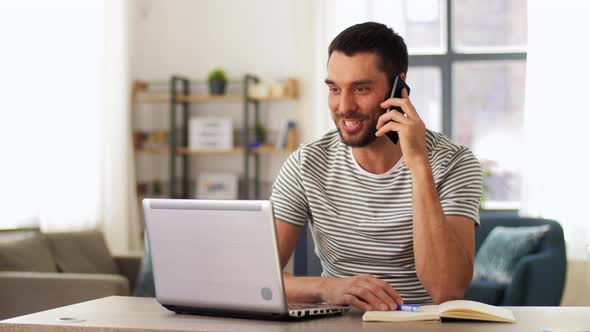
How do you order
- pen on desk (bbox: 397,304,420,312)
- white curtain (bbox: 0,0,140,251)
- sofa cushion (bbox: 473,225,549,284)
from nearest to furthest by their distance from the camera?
1. pen on desk (bbox: 397,304,420,312)
2. sofa cushion (bbox: 473,225,549,284)
3. white curtain (bbox: 0,0,140,251)

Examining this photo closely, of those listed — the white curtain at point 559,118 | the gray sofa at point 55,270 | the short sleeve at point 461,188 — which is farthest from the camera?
the white curtain at point 559,118

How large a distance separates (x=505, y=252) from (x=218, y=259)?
11.3ft

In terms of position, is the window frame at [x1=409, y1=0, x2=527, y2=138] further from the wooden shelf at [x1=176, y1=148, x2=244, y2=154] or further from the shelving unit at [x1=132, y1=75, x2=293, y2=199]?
the wooden shelf at [x1=176, y1=148, x2=244, y2=154]

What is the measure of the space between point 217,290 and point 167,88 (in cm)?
502

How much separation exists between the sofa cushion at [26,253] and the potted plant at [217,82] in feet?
6.38

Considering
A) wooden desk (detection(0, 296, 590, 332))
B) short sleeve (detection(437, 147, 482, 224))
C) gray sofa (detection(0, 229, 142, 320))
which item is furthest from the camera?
gray sofa (detection(0, 229, 142, 320))

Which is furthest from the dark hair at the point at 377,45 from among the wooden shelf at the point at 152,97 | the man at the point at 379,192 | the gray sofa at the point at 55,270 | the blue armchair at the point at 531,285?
the wooden shelf at the point at 152,97

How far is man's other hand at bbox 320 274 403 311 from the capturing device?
70.0 inches

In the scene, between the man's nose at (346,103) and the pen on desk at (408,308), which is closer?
the pen on desk at (408,308)

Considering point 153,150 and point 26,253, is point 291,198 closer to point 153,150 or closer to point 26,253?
point 26,253

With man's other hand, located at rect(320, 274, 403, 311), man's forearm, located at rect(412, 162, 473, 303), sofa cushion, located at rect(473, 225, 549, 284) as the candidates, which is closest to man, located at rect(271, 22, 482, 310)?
man's forearm, located at rect(412, 162, 473, 303)

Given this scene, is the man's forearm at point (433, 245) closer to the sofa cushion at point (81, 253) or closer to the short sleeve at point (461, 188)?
Result: the short sleeve at point (461, 188)

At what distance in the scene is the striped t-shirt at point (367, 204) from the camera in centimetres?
213

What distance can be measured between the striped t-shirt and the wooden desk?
0.35 metres
